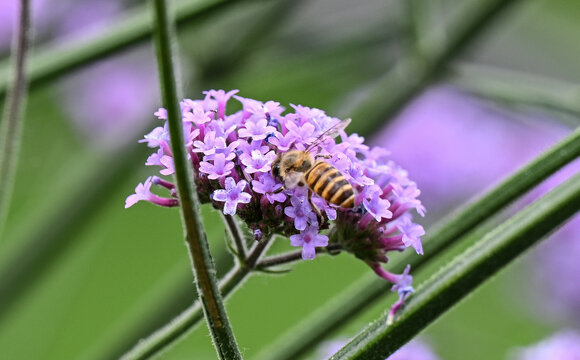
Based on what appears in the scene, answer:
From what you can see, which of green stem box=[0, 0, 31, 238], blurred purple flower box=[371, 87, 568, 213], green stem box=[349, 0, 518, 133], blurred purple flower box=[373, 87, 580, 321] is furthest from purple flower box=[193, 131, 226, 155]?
blurred purple flower box=[371, 87, 568, 213]

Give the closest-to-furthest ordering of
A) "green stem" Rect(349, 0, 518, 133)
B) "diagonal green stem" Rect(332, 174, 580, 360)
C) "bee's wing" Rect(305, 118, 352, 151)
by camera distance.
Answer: "diagonal green stem" Rect(332, 174, 580, 360) < "bee's wing" Rect(305, 118, 352, 151) < "green stem" Rect(349, 0, 518, 133)

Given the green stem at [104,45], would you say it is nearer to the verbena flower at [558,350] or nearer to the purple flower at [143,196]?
the purple flower at [143,196]

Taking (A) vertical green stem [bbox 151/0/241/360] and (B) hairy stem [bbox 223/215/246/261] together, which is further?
(B) hairy stem [bbox 223/215/246/261]

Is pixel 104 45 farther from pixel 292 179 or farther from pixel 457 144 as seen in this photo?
pixel 457 144

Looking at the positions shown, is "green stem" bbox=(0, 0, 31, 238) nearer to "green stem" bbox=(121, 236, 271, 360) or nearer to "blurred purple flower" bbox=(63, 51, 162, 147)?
"green stem" bbox=(121, 236, 271, 360)

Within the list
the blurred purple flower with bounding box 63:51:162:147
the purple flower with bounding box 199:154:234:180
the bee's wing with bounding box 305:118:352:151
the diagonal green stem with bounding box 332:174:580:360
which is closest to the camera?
the diagonal green stem with bounding box 332:174:580:360
